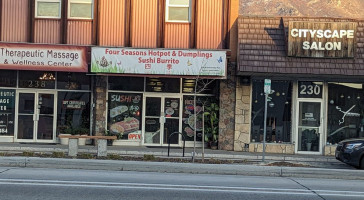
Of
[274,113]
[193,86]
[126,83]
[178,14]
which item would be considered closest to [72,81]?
[126,83]

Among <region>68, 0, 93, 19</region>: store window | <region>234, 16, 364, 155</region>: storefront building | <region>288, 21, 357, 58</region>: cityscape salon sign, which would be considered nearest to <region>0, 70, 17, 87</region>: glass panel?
<region>68, 0, 93, 19</region>: store window

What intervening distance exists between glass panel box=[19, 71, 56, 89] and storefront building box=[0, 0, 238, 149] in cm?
4

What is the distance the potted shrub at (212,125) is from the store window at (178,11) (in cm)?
370

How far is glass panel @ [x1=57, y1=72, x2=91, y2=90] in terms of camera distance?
687 inches

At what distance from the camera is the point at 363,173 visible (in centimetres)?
1161

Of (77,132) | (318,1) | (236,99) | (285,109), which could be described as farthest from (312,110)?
(318,1)

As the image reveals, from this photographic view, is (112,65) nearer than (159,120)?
Yes

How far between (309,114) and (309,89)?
0.99 metres

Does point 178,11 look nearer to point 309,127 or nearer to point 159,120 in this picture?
point 159,120

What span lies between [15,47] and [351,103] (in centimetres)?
1320

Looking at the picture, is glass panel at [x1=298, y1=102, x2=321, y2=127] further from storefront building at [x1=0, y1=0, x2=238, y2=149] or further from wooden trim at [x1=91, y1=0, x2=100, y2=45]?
wooden trim at [x1=91, y1=0, x2=100, y2=45]

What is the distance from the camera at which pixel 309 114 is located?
55.0 feet

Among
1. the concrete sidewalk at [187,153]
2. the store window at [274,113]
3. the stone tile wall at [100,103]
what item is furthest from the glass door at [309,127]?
the stone tile wall at [100,103]

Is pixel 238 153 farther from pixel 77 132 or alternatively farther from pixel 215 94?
pixel 77 132
